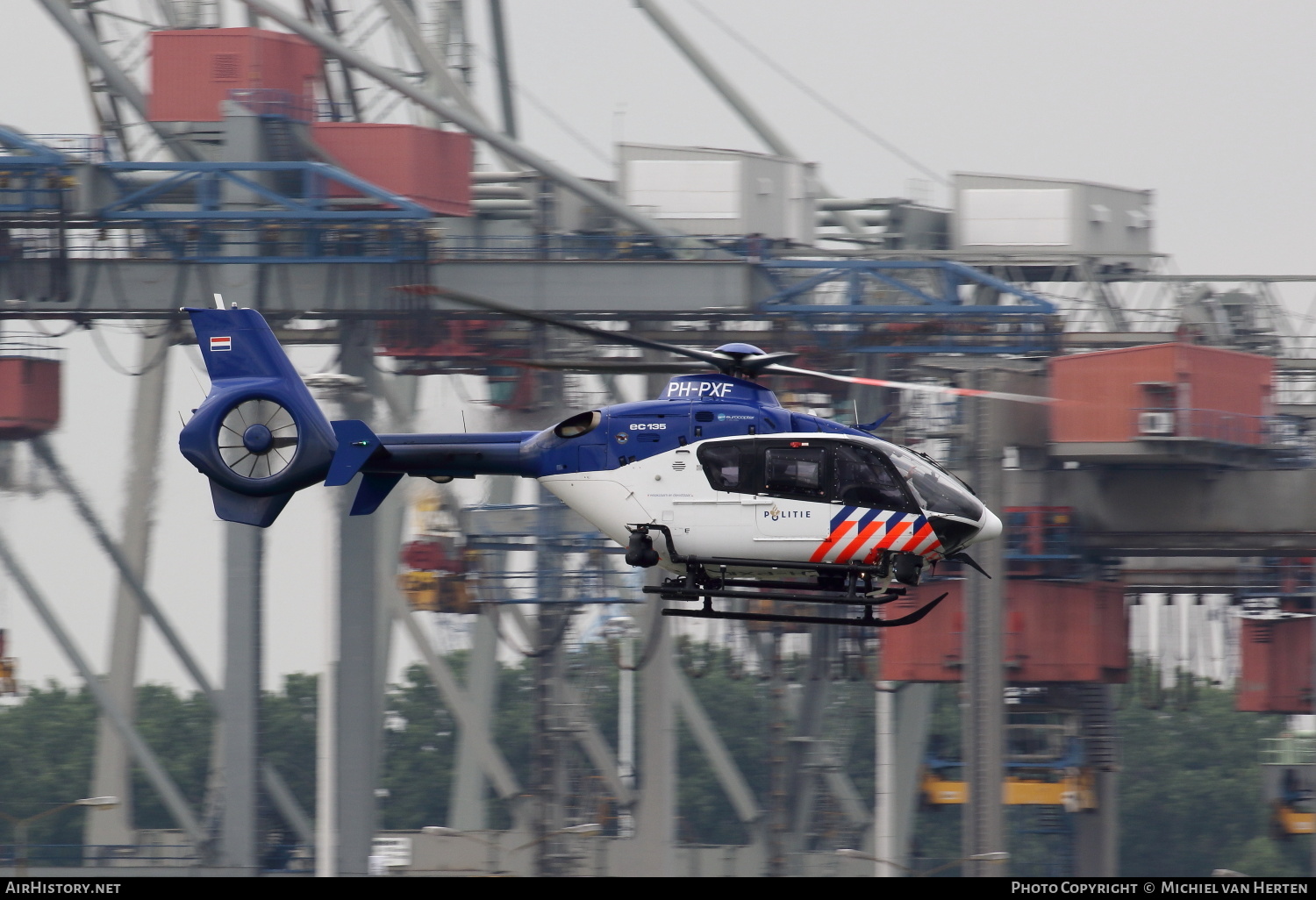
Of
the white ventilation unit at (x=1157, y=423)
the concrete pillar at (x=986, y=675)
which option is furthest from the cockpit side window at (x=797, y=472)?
the white ventilation unit at (x=1157, y=423)

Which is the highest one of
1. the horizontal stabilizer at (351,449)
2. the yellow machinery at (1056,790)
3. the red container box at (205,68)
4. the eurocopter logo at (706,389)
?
the red container box at (205,68)

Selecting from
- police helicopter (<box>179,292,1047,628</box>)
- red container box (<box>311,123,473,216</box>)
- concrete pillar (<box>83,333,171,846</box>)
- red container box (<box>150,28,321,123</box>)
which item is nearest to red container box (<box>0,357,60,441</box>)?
concrete pillar (<box>83,333,171,846</box>)

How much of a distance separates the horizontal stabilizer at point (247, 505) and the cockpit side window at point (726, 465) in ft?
19.7

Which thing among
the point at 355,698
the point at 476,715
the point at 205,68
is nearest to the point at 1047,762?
the point at 476,715

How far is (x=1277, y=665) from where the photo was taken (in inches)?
2244

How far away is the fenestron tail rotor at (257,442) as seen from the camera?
79.9ft

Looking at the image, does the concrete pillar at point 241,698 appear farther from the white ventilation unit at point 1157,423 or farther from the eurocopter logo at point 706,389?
the eurocopter logo at point 706,389

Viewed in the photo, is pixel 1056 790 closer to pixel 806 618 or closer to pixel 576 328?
pixel 806 618

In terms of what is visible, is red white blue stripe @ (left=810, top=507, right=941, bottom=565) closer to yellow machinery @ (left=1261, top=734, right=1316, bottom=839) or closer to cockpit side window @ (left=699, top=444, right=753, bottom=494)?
cockpit side window @ (left=699, top=444, right=753, bottom=494)

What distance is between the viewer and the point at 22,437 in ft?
150

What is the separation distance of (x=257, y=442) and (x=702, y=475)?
248 inches

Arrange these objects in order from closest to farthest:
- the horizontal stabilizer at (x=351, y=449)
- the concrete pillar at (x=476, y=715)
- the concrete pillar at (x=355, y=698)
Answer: the horizontal stabilizer at (x=351, y=449) < the concrete pillar at (x=355, y=698) < the concrete pillar at (x=476, y=715)
